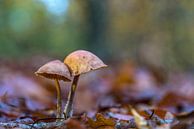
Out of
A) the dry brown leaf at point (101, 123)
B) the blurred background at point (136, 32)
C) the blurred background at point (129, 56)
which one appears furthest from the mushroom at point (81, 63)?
the blurred background at point (136, 32)

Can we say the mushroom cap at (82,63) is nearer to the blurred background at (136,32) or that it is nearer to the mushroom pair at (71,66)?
the mushroom pair at (71,66)

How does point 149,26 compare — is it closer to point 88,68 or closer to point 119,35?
point 119,35

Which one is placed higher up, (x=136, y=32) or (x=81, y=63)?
(x=136, y=32)

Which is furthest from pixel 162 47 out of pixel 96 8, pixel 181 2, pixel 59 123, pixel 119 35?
pixel 59 123

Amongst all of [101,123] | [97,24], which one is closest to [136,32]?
[97,24]

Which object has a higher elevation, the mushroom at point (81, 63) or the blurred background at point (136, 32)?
the blurred background at point (136, 32)

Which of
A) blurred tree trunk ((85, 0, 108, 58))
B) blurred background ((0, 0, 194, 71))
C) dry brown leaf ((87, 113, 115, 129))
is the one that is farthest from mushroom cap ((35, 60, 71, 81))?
blurred tree trunk ((85, 0, 108, 58))

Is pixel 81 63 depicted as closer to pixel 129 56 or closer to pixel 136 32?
pixel 129 56

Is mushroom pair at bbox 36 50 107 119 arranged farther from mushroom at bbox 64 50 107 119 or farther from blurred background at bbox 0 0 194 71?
blurred background at bbox 0 0 194 71
